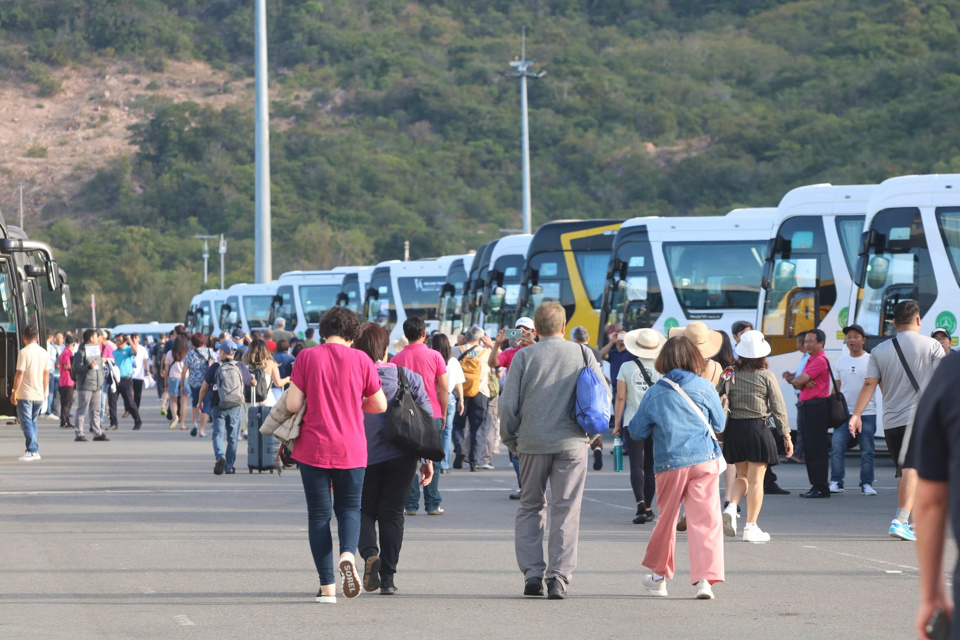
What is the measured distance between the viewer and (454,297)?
36.8 m

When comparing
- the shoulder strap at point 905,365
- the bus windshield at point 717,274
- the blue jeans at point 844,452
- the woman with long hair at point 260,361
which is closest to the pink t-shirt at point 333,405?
the shoulder strap at point 905,365

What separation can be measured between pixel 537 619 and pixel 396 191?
3946 inches

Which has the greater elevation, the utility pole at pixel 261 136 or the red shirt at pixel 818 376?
the utility pole at pixel 261 136

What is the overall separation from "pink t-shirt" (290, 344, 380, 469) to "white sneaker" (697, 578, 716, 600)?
6.52 ft

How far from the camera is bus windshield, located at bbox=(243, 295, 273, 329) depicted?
53.3m

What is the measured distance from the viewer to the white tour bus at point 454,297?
119 ft

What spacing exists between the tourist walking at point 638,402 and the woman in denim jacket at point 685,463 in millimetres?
3135

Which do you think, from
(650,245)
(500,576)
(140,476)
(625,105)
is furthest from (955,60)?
(500,576)

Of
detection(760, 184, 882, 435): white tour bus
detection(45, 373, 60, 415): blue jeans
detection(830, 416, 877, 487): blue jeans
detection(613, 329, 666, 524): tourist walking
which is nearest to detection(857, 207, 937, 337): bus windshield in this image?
detection(760, 184, 882, 435): white tour bus

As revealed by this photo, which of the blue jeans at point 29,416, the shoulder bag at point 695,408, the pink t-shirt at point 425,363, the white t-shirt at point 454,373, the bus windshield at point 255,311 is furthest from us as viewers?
the bus windshield at point 255,311

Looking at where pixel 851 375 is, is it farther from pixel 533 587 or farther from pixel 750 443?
pixel 533 587

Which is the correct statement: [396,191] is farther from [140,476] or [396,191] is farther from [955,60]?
[140,476]

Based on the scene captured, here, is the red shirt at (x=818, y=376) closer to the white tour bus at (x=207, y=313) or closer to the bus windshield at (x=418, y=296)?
the bus windshield at (x=418, y=296)

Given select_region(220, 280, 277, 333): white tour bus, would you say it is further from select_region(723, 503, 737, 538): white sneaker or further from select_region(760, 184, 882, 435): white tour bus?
select_region(723, 503, 737, 538): white sneaker
